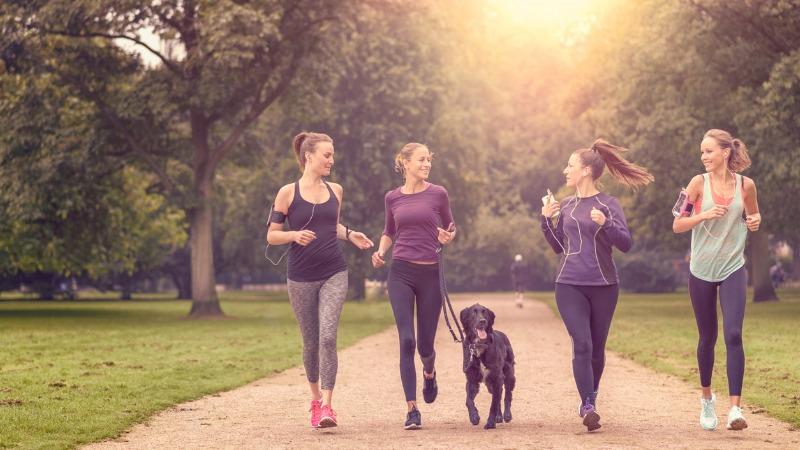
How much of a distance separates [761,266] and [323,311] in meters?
32.9

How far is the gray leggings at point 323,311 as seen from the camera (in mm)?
8938

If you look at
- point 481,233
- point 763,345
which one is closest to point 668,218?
point 763,345

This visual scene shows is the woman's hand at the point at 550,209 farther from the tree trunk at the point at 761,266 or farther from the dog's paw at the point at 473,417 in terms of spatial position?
the tree trunk at the point at 761,266

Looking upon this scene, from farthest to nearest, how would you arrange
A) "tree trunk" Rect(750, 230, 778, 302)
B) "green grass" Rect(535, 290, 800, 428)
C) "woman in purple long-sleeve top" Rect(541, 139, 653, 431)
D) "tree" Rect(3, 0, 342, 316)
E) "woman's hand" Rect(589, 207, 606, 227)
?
1. "tree trunk" Rect(750, 230, 778, 302)
2. "tree" Rect(3, 0, 342, 316)
3. "green grass" Rect(535, 290, 800, 428)
4. "woman in purple long-sleeve top" Rect(541, 139, 653, 431)
5. "woman's hand" Rect(589, 207, 606, 227)

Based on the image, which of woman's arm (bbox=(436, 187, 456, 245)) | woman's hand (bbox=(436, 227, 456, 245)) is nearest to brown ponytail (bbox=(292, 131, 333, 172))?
woman's arm (bbox=(436, 187, 456, 245))

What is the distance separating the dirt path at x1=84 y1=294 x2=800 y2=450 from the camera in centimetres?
826

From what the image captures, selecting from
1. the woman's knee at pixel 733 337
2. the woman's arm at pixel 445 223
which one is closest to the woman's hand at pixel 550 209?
the woman's arm at pixel 445 223

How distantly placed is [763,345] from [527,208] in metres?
50.9

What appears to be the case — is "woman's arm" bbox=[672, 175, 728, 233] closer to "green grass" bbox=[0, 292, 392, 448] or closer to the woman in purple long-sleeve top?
the woman in purple long-sleeve top

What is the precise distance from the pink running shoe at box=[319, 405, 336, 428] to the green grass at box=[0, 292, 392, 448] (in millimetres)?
1638

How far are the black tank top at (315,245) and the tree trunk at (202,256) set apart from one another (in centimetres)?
2238

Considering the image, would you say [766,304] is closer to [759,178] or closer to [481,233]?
[759,178]

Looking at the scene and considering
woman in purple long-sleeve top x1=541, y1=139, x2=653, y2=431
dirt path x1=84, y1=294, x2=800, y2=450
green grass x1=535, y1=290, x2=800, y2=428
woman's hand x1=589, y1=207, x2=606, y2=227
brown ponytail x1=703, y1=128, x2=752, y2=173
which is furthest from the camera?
green grass x1=535, y1=290, x2=800, y2=428

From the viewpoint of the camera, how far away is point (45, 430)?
9188 mm
